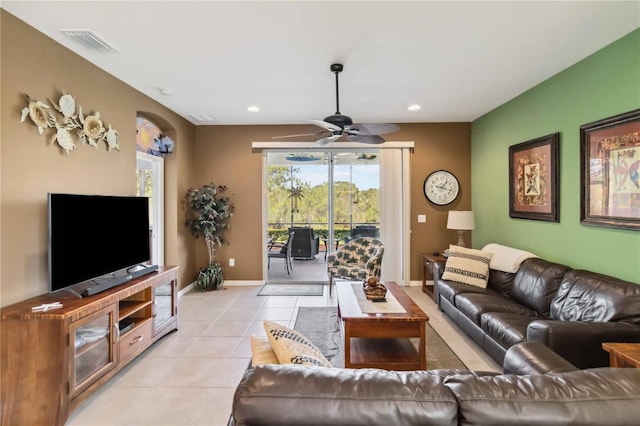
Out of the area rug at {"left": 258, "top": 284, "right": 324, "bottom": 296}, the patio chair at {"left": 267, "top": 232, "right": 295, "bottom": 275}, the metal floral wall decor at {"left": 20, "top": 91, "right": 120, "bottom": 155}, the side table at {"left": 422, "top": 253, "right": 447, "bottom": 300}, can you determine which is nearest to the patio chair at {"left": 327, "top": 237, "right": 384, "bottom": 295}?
the area rug at {"left": 258, "top": 284, "right": 324, "bottom": 296}

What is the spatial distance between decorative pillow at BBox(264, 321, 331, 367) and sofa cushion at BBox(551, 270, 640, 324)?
227 cm

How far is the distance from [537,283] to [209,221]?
14.2ft

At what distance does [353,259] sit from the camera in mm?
4859

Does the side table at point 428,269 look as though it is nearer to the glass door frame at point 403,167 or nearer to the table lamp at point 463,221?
the glass door frame at point 403,167

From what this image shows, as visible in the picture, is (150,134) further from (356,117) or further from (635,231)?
(635,231)

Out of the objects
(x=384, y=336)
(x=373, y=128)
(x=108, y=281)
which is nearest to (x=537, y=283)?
(x=384, y=336)

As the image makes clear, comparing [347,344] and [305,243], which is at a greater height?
[305,243]

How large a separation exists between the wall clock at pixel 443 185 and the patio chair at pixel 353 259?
53.6 inches

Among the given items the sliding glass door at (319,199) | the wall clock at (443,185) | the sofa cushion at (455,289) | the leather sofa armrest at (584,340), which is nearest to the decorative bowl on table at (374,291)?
the sofa cushion at (455,289)

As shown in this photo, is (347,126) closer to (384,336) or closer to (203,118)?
(384,336)

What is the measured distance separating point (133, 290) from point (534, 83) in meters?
4.60

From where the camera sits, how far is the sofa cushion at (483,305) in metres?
2.88

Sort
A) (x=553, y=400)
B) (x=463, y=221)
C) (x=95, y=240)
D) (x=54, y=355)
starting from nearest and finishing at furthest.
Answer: (x=553, y=400) → (x=54, y=355) → (x=95, y=240) → (x=463, y=221)

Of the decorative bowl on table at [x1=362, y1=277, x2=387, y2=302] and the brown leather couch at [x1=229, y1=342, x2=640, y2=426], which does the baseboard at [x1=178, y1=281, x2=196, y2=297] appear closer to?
the decorative bowl on table at [x1=362, y1=277, x2=387, y2=302]
